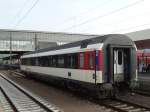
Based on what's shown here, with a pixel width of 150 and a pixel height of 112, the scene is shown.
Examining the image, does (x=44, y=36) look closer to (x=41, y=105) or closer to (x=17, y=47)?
(x=17, y=47)

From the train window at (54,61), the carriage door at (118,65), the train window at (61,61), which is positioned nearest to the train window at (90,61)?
the carriage door at (118,65)

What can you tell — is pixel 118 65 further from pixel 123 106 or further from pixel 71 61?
pixel 71 61

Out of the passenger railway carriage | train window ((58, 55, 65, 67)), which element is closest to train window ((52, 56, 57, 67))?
train window ((58, 55, 65, 67))

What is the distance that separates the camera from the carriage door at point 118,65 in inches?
579

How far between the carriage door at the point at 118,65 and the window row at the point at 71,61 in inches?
47.5

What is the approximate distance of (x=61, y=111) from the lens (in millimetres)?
12250

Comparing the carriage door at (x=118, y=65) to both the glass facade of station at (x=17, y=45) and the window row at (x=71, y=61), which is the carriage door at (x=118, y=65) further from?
the glass facade of station at (x=17, y=45)

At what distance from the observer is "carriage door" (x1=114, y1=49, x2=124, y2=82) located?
1470cm

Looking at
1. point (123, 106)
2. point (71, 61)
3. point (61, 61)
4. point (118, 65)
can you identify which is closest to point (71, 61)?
point (71, 61)

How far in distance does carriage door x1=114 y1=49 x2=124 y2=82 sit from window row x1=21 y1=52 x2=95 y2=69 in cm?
121

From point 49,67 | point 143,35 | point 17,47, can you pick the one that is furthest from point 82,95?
point 17,47

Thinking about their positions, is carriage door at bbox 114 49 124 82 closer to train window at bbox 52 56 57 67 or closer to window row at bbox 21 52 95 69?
window row at bbox 21 52 95 69

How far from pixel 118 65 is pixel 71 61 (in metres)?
3.25

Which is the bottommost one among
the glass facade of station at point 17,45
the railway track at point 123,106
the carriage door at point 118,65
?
the railway track at point 123,106
